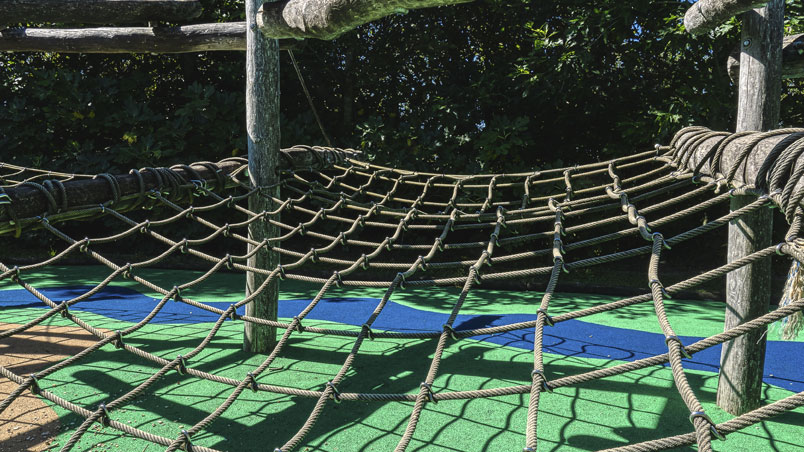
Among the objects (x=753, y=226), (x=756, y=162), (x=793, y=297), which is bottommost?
(x=793, y=297)

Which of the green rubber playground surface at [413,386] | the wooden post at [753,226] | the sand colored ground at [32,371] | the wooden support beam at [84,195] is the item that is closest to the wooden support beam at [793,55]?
the wooden post at [753,226]

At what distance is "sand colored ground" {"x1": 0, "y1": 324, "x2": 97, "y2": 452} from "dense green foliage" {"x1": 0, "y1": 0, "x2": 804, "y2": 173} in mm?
2839

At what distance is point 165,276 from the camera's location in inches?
228

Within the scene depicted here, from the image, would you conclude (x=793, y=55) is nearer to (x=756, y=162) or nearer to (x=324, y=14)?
(x=756, y=162)

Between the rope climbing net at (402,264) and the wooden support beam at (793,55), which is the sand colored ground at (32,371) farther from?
the wooden support beam at (793,55)

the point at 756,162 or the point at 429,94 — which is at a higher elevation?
the point at 429,94

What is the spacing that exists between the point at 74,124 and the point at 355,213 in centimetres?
326

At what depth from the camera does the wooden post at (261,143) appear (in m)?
3.27

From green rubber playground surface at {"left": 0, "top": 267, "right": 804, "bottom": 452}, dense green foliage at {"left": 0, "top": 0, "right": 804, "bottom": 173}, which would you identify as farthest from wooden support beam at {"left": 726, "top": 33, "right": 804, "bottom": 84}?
dense green foliage at {"left": 0, "top": 0, "right": 804, "bottom": 173}

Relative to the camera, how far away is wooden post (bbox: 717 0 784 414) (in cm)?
255

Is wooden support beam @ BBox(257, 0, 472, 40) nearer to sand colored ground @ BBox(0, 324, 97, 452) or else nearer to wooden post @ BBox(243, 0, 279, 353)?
wooden post @ BBox(243, 0, 279, 353)

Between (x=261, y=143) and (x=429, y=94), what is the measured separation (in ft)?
13.4

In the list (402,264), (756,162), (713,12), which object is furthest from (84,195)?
(713,12)

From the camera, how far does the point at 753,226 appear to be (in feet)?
8.41
